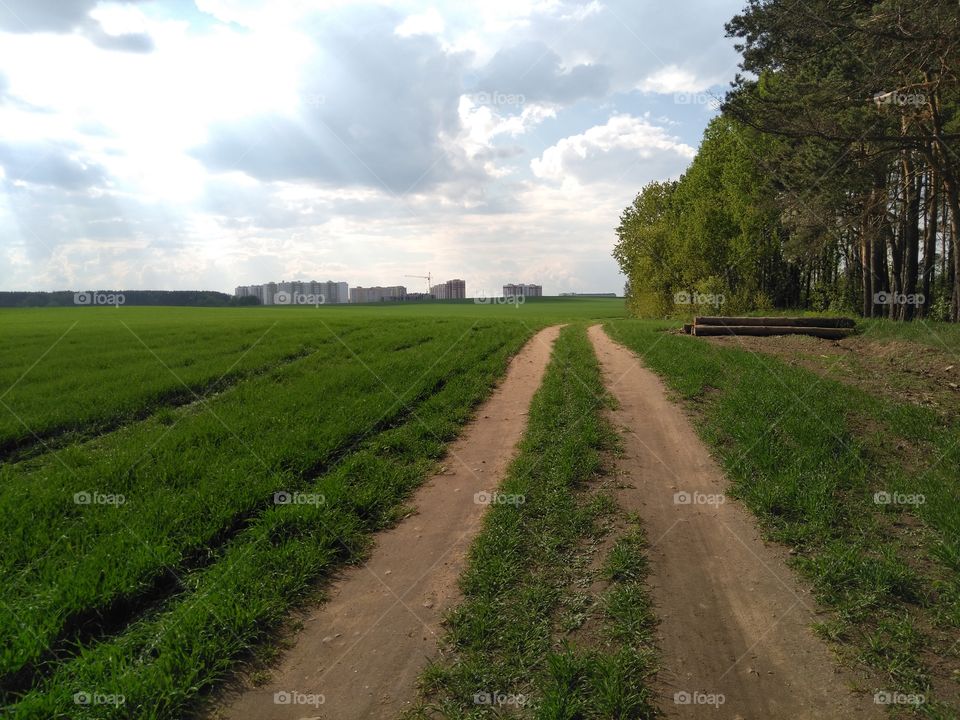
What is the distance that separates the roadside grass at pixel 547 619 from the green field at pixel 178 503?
150 centimetres

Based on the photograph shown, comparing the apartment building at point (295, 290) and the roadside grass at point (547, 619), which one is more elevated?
the apartment building at point (295, 290)

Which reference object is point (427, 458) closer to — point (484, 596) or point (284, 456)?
point (284, 456)

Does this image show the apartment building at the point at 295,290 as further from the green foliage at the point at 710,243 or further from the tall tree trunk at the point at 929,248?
the tall tree trunk at the point at 929,248

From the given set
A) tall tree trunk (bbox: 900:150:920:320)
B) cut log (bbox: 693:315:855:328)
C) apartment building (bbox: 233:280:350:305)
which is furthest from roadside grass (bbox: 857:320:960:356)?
apartment building (bbox: 233:280:350:305)

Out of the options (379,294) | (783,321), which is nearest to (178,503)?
(783,321)

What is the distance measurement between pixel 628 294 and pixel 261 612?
2085 inches

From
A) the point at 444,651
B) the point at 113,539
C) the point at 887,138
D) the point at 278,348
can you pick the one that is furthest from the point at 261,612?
the point at 887,138

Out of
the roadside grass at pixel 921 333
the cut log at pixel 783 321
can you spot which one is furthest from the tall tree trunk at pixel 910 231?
the cut log at pixel 783 321

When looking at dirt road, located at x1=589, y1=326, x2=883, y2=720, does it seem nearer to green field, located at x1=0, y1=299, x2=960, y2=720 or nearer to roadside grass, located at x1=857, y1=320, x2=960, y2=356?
green field, located at x1=0, y1=299, x2=960, y2=720

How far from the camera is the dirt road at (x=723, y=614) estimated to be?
3428 mm

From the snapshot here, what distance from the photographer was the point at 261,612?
172 inches

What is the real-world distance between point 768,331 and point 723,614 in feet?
58.3

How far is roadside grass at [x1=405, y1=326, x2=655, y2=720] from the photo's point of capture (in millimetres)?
3441

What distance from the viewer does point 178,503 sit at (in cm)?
621
